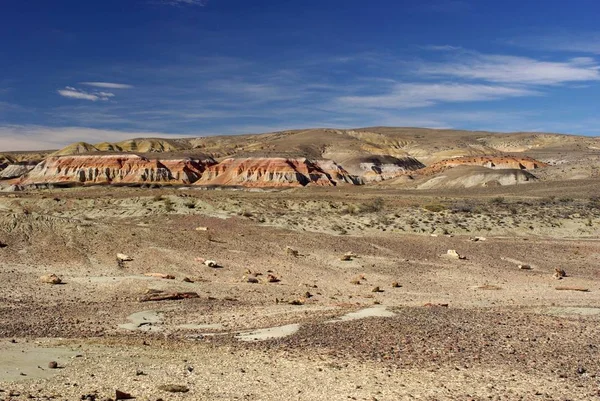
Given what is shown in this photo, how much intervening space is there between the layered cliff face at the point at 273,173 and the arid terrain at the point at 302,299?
181 feet

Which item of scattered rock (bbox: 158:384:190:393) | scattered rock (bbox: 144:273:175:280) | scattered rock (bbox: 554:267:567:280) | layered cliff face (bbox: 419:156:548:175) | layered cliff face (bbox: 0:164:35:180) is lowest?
scattered rock (bbox: 554:267:567:280)

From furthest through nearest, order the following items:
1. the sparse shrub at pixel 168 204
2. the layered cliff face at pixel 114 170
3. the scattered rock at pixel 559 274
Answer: the layered cliff face at pixel 114 170 < the sparse shrub at pixel 168 204 < the scattered rock at pixel 559 274

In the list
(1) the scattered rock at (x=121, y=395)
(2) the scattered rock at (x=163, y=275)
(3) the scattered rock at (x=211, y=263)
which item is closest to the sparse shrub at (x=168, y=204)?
(3) the scattered rock at (x=211, y=263)

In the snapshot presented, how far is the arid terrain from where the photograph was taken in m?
10.6

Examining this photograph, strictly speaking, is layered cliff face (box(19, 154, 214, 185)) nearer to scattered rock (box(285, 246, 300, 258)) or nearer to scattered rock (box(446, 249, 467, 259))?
scattered rock (box(285, 246, 300, 258))

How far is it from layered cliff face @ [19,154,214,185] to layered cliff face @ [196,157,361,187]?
4.63 m

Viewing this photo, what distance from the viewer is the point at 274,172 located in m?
110

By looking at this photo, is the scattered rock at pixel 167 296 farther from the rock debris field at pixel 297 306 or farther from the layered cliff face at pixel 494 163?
the layered cliff face at pixel 494 163

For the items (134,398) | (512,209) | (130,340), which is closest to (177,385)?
(134,398)

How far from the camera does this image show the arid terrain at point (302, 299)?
10.6m

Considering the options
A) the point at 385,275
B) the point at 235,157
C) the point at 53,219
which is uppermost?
the point at 235,157

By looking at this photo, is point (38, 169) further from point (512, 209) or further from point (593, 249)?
point (593, 249)

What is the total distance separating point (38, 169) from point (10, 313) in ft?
391

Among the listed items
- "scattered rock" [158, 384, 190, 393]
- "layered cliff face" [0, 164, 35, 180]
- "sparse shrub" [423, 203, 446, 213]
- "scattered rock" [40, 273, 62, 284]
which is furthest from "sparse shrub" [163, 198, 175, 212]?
"layered cliff face" [0, 164, 35, 180]
